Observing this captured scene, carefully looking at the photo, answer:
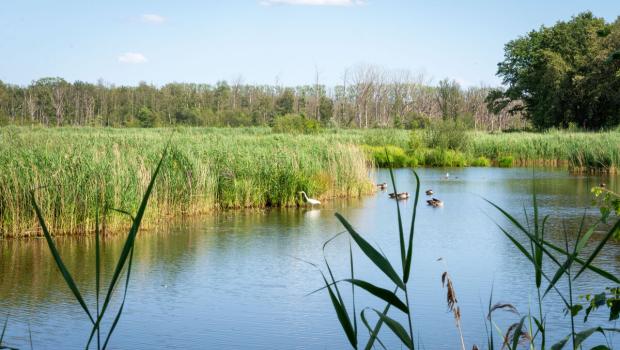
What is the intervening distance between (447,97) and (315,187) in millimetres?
54711

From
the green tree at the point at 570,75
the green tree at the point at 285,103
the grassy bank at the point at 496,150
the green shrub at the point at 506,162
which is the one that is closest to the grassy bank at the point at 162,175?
the grassy bank at the point at 496,150

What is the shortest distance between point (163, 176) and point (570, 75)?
30.1 metres

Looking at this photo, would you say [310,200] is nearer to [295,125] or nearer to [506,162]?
[506,162]

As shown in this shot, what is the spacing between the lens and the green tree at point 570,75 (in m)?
33.7

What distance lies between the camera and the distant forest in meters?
66.8

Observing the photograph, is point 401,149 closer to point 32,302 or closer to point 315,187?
point 315,187

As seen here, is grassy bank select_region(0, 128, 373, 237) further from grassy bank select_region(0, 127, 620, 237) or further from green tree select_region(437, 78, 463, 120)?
green tree select_region(437, 78, 463, 120)

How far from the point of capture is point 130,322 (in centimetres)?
613

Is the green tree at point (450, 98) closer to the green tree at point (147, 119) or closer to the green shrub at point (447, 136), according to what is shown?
the green tree at point (147, 119)

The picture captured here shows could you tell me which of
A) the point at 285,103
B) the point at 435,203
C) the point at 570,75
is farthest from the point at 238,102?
the point at 435,203

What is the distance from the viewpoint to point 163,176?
11422 millimetres

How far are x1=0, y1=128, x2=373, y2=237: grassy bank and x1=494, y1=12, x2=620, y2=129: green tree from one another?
20.4 m

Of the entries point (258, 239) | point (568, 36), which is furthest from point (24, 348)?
point (568, 36)

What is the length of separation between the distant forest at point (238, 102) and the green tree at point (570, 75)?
18.3m
